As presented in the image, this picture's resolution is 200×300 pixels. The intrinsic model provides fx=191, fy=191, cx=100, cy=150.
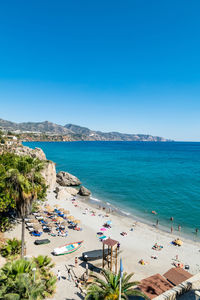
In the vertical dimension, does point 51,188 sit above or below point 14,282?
below

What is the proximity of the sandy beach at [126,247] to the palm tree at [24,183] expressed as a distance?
6996 millimetres

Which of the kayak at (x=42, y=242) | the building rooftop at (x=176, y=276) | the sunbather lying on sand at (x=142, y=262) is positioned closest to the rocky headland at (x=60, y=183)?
the kayak at (x=42, y=242)

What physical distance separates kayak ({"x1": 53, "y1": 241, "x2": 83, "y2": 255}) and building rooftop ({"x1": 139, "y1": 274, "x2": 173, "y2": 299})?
9.09 m

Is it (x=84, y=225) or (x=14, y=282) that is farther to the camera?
(x=84, y=225)

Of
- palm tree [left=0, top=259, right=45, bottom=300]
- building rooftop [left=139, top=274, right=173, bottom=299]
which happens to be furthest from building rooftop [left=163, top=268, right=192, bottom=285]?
palm tree [left=0, top=259, right=45, bottom=300]

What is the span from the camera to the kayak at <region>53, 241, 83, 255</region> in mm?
20672

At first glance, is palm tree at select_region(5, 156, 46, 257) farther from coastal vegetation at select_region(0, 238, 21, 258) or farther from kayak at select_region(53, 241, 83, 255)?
kayak at select_region(53, 241, 83, 255)

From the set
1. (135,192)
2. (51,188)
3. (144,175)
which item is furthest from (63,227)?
(144,175)

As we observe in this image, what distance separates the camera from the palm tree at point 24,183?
1430cm

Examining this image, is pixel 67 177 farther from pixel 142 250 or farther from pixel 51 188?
pixel 142 250

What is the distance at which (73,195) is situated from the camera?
46.1 m

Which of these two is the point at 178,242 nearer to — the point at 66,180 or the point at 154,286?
the point at 154,286

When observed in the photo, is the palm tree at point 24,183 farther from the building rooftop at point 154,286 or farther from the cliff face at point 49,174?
the cliff face at point 49,174

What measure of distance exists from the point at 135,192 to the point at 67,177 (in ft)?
64.1
